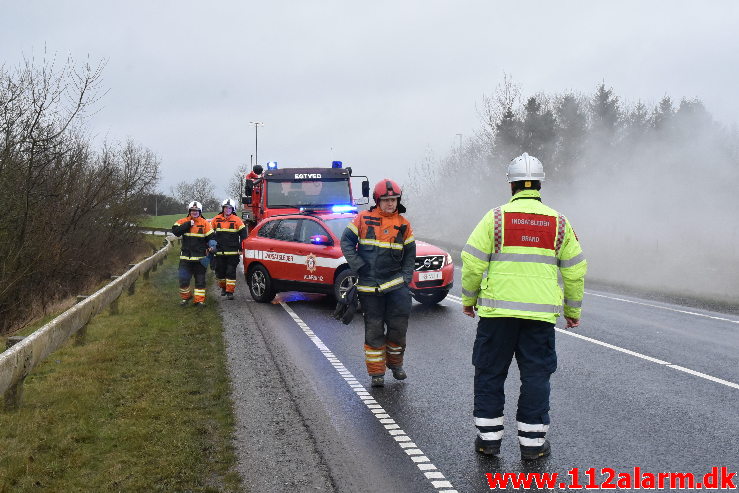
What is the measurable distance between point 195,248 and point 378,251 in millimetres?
7030

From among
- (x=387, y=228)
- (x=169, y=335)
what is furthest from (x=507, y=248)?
(x=169, y=335)

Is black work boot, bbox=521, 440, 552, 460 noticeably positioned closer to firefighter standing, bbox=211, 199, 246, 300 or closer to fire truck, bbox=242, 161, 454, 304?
fire truck, bbox=242, 161, 454, 304

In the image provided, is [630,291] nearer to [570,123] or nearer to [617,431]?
[617,431]

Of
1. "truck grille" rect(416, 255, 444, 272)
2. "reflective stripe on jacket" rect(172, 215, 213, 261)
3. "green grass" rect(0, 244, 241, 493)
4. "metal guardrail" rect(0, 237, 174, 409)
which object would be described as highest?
"reflective stripe on jacket" rect(172, 215, 213, 261)

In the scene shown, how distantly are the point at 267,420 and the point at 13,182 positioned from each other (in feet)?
30.3

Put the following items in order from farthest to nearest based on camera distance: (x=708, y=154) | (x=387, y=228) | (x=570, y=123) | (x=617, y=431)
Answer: (x=570, y=123) → (x=708, y=154) → (x=387, y=228) → (x=617, y=431)

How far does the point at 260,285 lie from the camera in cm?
1434

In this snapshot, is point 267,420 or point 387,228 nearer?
point 267,420

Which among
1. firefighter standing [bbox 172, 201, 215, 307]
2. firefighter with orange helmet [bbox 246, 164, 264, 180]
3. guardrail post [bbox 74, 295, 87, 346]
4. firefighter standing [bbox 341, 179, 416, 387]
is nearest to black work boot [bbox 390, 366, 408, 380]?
firefighter standing [bbox 341, 179, 416, 387]

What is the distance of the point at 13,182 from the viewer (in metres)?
13.2

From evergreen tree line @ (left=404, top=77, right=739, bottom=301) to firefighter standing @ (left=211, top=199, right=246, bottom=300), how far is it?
64.1ft

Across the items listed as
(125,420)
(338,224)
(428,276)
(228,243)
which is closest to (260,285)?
(228,243)

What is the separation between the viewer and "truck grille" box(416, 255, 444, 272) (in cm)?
1276

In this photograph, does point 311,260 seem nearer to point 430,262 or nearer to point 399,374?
point 430,262
